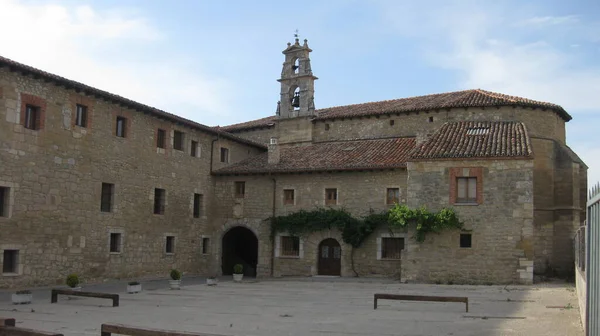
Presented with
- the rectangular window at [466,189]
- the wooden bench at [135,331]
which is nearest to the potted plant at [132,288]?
the wooden bench at [135,331]

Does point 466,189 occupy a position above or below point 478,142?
below

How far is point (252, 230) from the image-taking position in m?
31.3

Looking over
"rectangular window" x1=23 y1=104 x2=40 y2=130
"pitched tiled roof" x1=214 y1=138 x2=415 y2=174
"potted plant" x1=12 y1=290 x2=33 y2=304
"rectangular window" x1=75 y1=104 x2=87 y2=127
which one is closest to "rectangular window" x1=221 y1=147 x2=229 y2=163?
"pitched tiled roof" x1=214 y1=138 x2=415 y2=174

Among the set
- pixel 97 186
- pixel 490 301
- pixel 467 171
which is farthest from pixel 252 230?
pixel 490 301

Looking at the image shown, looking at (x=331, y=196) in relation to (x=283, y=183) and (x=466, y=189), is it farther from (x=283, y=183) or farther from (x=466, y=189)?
(x=466, y=189)

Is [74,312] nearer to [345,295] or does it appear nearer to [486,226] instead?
[345,295]

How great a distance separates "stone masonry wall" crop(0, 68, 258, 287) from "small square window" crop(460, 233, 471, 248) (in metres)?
13.1

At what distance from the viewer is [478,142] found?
2669cm

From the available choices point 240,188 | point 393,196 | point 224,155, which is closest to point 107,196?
point 240,188

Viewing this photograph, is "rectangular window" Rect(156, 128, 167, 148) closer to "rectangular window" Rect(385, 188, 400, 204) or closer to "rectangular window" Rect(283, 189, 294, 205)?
"rectangular window" Rect(283, 189, 294, 205)

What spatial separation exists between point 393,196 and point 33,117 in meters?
15.7

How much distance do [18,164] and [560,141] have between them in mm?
25766

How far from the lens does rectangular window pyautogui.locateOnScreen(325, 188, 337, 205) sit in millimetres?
29750

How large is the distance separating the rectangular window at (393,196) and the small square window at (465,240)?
13.3 ft
